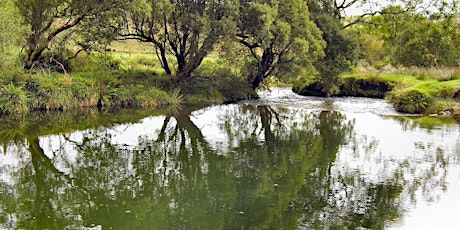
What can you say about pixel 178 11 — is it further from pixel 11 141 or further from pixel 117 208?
pixel 117 208

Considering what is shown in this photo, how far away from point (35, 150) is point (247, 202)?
7.39 metres

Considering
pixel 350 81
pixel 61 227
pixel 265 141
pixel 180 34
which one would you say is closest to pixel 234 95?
pixel 180 34

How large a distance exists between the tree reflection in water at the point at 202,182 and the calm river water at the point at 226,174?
0.03 meters

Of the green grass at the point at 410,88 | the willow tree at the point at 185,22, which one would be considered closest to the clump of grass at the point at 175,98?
the willow tree at the point at 185,22

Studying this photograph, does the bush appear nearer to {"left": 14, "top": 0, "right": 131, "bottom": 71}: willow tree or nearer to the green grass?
the green grass

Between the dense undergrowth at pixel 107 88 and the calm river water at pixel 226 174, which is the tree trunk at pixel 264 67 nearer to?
the dense undergrowth at pixel 107 88

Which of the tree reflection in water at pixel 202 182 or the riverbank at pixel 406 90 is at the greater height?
the riverbank at pixel 406 90

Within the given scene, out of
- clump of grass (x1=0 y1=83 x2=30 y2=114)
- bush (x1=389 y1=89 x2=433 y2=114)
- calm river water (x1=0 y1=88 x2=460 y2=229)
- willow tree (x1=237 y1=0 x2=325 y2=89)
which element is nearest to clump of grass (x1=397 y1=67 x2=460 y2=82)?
bush (x1=389 y1=89 x2=433 y2=114)

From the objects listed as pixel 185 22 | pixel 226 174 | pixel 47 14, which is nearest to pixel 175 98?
pixel 185 22

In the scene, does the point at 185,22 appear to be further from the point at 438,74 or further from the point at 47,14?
the point at 438,74

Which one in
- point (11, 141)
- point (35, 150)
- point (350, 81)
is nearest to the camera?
point (35, 150)

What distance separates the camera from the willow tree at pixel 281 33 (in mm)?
24766

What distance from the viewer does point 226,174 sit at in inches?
440

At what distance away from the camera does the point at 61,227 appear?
7711 mm
